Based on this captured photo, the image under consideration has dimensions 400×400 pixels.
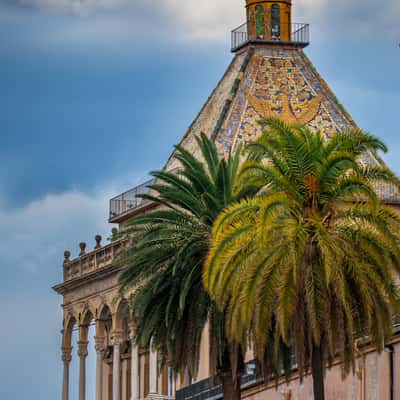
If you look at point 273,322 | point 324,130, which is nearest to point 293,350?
point 273,322

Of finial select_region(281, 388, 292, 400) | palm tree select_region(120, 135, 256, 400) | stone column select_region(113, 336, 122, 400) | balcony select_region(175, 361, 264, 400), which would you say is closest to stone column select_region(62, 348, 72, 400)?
stone column select_region(113, 336, 122, 400)

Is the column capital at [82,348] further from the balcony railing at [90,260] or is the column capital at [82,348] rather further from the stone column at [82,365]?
the balcony railing at [90,260]

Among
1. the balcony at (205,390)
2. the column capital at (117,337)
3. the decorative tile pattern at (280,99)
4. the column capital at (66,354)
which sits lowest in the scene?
the balcony at (205,390)

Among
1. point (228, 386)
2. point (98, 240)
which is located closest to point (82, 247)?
point (98, 240)

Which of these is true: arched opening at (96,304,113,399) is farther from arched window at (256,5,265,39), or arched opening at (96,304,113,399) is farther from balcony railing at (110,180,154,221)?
arched window at (256,5,265,39)

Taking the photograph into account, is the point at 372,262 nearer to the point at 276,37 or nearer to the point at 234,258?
the point at 234,258

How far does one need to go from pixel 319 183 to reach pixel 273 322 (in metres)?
4.32

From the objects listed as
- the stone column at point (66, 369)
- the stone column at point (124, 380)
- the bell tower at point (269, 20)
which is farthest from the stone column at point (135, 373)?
the bell tower at point (269, 20)

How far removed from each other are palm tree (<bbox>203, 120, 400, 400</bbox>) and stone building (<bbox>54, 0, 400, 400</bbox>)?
2351 cm

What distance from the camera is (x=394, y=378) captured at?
7719 cm

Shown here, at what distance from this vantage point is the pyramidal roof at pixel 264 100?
96.5 meters

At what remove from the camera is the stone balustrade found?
99375 millimetres

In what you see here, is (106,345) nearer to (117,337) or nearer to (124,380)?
(124,380)

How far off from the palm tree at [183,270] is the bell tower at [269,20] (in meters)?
25.1
